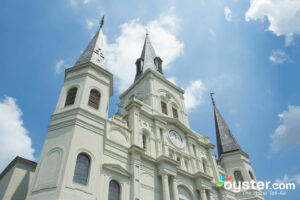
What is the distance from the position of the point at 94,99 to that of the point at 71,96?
1.75 m

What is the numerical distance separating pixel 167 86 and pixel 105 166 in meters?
15.8

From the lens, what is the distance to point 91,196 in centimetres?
1290

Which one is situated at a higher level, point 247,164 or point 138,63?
point 138,63

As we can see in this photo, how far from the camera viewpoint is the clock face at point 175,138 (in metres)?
23.3

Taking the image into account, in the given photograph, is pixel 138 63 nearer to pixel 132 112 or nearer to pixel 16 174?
pixel 132 112

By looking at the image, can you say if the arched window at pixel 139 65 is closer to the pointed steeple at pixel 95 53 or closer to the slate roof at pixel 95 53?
the pointed steeple at pixel 95 53

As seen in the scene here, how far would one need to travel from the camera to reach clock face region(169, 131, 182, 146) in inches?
918

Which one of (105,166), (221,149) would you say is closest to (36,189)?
(105,166)

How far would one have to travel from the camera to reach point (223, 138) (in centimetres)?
3216

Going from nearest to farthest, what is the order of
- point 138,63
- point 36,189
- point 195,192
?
1. point 36,189
2. point 195,192
3. point 138,63

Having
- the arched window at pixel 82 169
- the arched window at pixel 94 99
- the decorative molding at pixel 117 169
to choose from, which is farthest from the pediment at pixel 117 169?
the arched window at pixel 94 99

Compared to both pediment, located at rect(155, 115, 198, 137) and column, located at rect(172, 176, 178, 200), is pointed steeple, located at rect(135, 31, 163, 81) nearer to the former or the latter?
pediment, located at rect(155, 115, 198, 137)

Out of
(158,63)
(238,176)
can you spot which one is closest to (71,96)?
(158,63)

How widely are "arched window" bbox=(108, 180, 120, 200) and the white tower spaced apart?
177 centimetres
